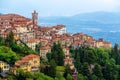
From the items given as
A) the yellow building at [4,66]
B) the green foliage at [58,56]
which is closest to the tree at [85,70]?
the green foliage at [58,56]

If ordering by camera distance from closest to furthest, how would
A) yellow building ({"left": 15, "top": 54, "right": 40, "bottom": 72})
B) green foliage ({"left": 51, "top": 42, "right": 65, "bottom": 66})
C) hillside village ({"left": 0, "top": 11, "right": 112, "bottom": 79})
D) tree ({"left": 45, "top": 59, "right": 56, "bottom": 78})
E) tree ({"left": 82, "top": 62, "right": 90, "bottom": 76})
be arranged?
yellow building ({"left": 15, "top": 54, "right": 40, "bottom": 72}) < tree ({"left": 45, "top": 59, "right": 56, "bottom": 78}) < green foliage ({"left": 51, "top": 42, "right": 65, "bottom": 66}) < tree ({"left": 82, "top": 62, "right": 90, "bottom": 76}) < hillside village ({"left": 0, "top": 11, "right": 112, "bottom": 79})

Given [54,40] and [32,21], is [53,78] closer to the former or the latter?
[54,40]

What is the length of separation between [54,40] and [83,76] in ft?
33.7

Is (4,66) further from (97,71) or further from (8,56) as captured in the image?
(97,71)

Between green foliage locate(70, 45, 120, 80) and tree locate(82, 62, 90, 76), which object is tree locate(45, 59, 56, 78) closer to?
green foliage locate(70, 45, 120, 80)

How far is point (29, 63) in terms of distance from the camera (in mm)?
49219

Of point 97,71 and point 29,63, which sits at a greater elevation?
point 29,63

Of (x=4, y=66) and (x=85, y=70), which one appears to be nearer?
(x=4, y=66)

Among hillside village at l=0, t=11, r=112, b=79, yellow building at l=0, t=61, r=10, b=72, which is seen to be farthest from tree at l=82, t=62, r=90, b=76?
yellow building at l=0, t=61, r=10, b=72

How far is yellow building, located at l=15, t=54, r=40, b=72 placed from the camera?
48009 mm

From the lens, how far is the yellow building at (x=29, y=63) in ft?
158

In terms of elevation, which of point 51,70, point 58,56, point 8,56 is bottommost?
point 51,70

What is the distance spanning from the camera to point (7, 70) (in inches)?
1847

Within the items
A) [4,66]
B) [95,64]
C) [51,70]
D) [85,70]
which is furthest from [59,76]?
[95,64]
